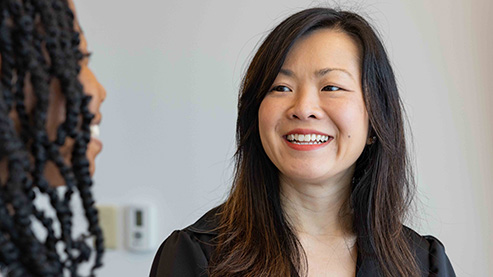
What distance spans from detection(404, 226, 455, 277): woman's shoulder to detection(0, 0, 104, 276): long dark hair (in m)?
0.92

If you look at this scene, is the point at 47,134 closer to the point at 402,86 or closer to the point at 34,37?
the point at 34,37

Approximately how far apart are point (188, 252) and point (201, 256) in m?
0.03

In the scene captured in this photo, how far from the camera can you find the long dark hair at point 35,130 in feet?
2.02

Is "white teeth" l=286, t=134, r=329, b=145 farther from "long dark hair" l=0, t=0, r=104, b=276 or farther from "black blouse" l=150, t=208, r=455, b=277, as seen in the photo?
"long dark hair" l=0, t=0, r=104, b=276

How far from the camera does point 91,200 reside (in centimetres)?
67

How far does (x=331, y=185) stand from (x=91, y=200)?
0.77m

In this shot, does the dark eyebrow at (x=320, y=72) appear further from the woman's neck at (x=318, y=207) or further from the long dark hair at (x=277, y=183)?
the woman's neck at (x=318, y=207)

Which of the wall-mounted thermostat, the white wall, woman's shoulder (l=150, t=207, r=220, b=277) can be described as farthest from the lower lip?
the wall-mounted thermostat

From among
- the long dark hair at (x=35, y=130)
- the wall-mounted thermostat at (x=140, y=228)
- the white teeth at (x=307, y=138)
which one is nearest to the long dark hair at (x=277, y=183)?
the white teeth at (x=307, y=138)

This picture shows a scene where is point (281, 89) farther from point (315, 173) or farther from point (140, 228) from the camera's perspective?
point (140, 228)

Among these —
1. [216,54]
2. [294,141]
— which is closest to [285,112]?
[294,141]

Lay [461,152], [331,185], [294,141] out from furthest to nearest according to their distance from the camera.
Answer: [461,152]
[331,185]
[294,141]

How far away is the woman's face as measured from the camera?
4.08 feet

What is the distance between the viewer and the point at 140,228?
1.90 metres
